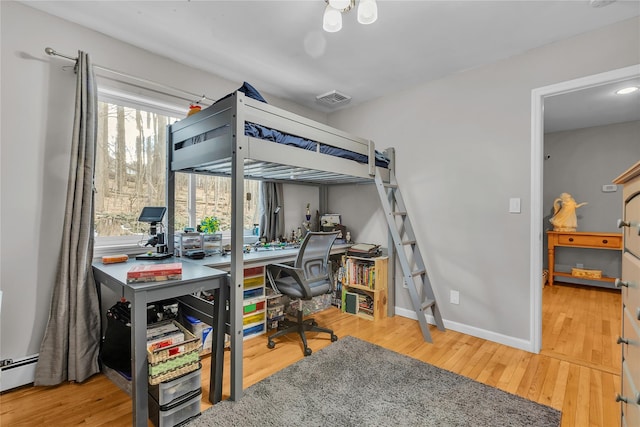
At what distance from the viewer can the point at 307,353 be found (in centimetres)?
229

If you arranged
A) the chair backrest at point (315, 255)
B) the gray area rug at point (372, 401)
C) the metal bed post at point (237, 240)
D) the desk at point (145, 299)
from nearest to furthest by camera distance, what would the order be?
the desk at point (145, 299), the gray area rug at point (372, 401), the metal bed post at point (237, 240), the chair backrest at point (315, 255)

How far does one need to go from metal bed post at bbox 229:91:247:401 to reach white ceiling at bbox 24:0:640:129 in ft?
2.45

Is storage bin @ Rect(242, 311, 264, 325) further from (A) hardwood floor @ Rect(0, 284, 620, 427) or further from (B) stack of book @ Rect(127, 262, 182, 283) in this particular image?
(B) stack of book @ Rect(127, 262, 182, 283)

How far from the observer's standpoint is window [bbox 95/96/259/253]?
2.31m

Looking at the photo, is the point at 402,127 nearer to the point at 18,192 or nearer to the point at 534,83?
the point at 534,83

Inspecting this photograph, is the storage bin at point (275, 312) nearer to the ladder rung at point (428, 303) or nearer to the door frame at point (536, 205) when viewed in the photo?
the ladder rung at point (428, 303)

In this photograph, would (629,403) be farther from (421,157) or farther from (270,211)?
(270,211)

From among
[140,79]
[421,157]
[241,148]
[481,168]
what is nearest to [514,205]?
[481,168]

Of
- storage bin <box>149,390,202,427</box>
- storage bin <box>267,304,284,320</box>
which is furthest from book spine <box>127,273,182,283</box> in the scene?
storage bin <box>267,304,284,320</box>

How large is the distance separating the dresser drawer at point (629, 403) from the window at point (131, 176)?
287cm

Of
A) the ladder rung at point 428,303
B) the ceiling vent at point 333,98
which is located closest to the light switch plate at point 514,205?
the ladder rung at point 428,303

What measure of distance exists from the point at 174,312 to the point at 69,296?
65 centimetres

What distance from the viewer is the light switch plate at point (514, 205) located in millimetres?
2463

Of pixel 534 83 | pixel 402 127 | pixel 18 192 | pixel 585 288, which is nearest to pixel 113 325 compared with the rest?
pixel 18 192
